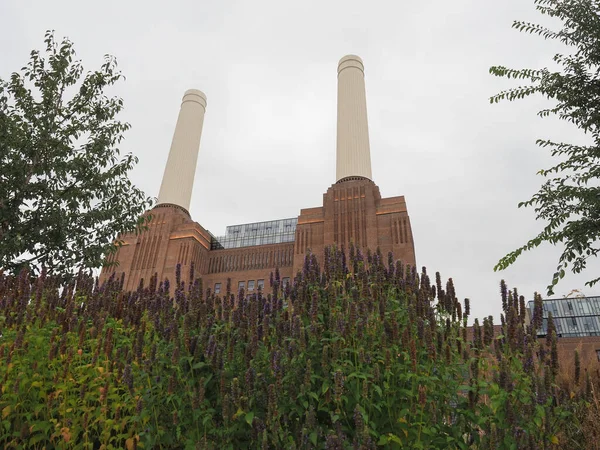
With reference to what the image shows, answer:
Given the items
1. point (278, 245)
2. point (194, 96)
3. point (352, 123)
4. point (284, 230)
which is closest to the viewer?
point (278, 245)

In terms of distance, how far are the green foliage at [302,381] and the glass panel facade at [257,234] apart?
6937 centimetres

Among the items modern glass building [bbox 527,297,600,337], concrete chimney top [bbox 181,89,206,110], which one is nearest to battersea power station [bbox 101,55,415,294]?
concrete chimney top [bbox 181,89,206,110]

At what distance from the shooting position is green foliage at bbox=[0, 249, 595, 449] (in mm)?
3105

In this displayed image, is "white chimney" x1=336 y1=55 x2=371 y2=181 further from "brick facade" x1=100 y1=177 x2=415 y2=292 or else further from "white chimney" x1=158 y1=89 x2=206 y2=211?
"white chimney" x1=158 y1=89 x2=206 y2=211

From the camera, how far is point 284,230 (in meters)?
77.2

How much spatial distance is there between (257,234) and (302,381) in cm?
7623

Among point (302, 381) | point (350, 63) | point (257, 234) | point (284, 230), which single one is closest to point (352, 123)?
point (350, 63)

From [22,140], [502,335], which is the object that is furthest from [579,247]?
[22,140]

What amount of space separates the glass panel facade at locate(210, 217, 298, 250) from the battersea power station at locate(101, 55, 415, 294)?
20 centimetres

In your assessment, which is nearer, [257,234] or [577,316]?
[577,316]

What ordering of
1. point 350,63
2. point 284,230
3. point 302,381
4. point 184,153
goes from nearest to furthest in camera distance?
point 302,381
point 284,230
point 350,63
point 184,153

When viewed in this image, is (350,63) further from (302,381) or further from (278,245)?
(302,381)

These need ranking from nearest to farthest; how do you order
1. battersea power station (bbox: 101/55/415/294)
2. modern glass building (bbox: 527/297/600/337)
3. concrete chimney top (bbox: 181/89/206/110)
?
battersea power station (bbox: 101/55/415/294), modern glass building (bbox: 527/297/600/337), concrete chimney top (bbox: 181/89/206/110)

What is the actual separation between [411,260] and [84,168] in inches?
1865
